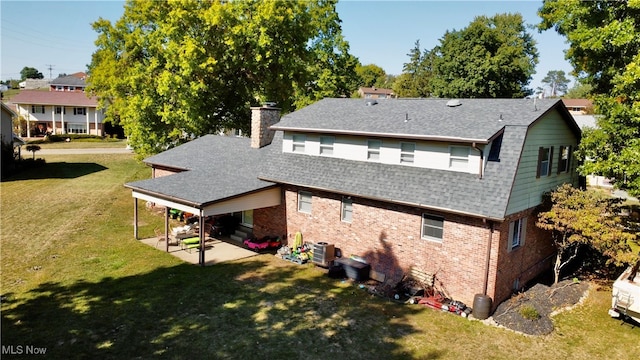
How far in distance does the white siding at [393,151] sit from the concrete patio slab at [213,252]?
223 inches

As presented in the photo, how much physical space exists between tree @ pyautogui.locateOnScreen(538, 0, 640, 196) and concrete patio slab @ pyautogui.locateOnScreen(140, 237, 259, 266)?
1592cm

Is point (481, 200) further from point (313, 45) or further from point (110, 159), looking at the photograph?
point (110, 159)

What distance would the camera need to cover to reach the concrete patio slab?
65.4 ft

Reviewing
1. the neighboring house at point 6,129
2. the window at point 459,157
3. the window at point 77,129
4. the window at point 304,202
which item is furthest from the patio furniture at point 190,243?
the window at point 77,129

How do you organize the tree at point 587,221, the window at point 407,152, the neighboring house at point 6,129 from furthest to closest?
the neighboring house at point 6,129 < the window at point 407,152 < the tree at point 587,221

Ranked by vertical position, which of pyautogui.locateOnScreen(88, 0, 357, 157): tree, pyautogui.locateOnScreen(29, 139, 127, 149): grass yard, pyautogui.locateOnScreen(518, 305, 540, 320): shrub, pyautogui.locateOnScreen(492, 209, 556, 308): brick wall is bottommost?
pyautogui.locateOnScreen(518, 305, 540, 320): shrub

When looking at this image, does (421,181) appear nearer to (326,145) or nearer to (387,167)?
(387,167)

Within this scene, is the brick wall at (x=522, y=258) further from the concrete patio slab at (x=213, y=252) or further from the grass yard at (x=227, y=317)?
the concrete patio slab at (x=213, y=252)

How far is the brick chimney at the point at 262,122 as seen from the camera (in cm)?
2564

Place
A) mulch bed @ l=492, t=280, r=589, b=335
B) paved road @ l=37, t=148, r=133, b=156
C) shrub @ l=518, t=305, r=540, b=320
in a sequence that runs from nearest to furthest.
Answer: mulch bed @ l=492, t=280, r=589, b=335 < shrub @ l=518, t=305, r=540, b=320 < paved road @ l=37, t=148, r=133, b=156

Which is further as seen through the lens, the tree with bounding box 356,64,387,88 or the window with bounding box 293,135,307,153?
the tree with bounding box 356,64,387,88

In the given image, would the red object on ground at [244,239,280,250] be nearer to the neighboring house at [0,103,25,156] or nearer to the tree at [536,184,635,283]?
the tree at [536,184,635,283]

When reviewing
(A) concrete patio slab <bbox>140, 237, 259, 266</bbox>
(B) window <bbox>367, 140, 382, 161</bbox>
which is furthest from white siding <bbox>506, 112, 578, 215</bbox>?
Answer: (A) concrete patio slab <bbox>140, 237, 259, 266</bbox>

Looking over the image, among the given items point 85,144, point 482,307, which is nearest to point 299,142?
point 482,307
